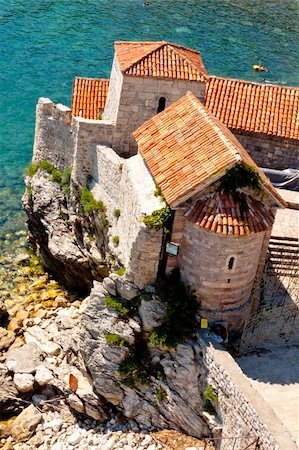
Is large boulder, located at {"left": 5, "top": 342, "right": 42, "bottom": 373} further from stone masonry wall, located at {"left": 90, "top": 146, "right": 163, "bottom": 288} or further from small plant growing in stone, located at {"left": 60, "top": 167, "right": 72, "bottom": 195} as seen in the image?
small plant growing in stone, located at {"left": 60, "top": 167, "right": 72, "bottom": 195}

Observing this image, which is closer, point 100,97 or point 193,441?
point 193,441

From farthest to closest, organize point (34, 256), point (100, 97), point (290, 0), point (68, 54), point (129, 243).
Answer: point (290, 0)
point (68, 54)
point (34, 256)
point (100, 97)
point (129, 243)

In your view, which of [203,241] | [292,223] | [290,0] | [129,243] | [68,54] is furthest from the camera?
[290,0]

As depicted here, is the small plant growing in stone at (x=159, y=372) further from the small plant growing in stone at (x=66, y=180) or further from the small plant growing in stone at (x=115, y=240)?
the small plant growing in stone at (x=66, y=180)

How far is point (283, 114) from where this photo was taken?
3081cm

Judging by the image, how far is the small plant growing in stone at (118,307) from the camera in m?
23.4

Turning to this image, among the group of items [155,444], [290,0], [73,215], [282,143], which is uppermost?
[290,0]

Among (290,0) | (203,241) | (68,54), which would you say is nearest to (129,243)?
(203,241)

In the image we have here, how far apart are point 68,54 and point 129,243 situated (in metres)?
32.7

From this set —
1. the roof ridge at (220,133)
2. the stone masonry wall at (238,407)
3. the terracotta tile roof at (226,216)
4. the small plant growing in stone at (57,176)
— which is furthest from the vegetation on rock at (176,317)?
the small plant growing in stone at (57,176)

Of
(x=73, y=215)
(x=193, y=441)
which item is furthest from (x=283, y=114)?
(x=193, y=441)

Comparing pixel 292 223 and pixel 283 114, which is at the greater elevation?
pixel 283 114

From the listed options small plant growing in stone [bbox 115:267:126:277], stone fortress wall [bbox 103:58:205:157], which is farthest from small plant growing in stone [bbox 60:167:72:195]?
small plant growing in stone [bbox 115:267:126:277]

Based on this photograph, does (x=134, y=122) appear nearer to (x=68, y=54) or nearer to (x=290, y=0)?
(x=68, y=54)
